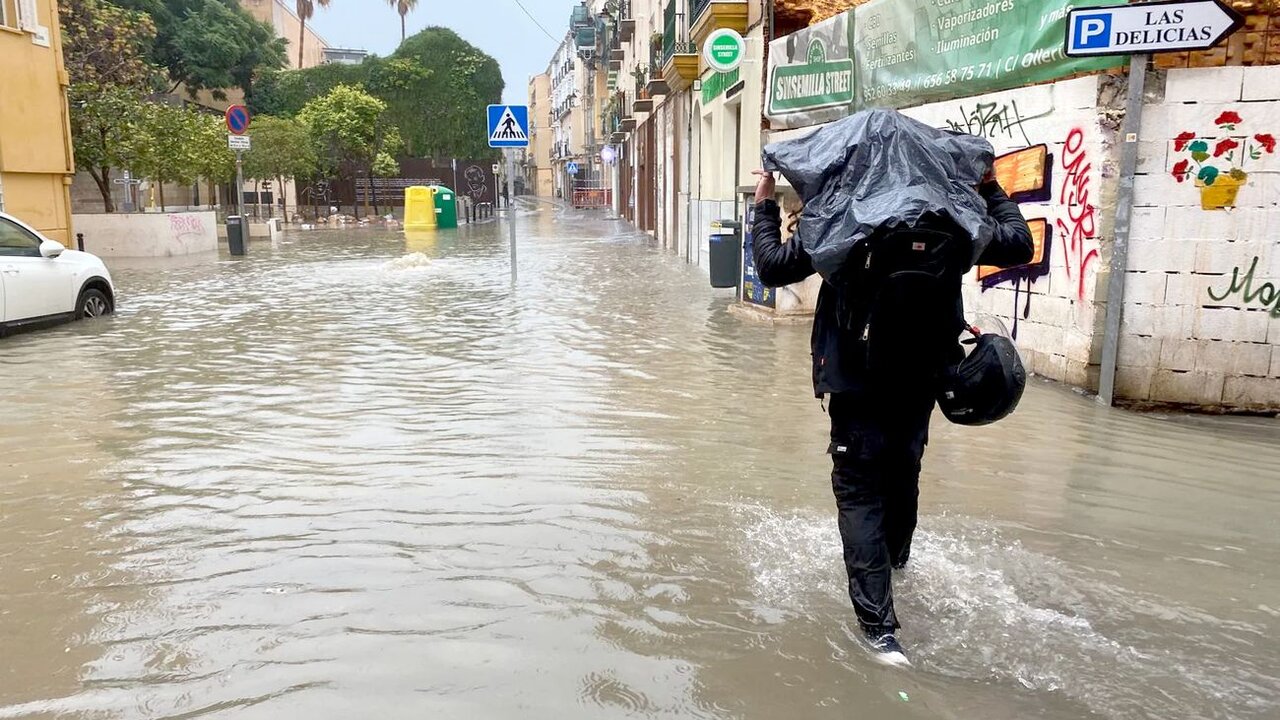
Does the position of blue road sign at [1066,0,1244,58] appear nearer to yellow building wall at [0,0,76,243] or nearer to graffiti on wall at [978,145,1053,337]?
graffiti on wall at [978,145,1053,337]

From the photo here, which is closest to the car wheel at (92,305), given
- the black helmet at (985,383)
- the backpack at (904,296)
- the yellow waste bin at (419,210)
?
the backpack at (904,296)

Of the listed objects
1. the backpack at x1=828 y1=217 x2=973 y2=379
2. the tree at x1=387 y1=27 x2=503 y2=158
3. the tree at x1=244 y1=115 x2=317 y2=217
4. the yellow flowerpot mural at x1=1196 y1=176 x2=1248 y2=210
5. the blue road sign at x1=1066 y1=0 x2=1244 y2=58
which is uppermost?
the tree at x1=387 y1=27 x2=503 y2=158

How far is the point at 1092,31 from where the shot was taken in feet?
20.9

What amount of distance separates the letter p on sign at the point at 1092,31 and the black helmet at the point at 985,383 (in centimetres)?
404

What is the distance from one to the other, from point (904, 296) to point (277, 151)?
36568 millimetres

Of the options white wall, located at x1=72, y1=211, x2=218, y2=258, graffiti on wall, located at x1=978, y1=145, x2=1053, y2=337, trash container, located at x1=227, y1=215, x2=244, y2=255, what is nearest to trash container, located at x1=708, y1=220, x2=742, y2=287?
graffiti on wall, located at x1=978, y1=145, x2=1053, y2=337

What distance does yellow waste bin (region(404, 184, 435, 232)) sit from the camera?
34.5 metres

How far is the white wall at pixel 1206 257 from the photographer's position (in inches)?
254

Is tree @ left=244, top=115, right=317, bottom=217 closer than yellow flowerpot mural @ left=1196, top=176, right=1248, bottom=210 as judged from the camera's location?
No

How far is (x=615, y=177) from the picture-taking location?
54.3 metres

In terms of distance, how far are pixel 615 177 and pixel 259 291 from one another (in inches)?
1605

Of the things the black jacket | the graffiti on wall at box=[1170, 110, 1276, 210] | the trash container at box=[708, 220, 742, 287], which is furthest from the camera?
the trash container at box=[708, 220, 742, 287]

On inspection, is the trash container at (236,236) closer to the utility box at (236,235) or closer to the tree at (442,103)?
the utility box at (236,235)

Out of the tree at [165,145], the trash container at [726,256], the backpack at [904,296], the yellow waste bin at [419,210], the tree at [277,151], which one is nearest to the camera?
the backpack at [904,296]
